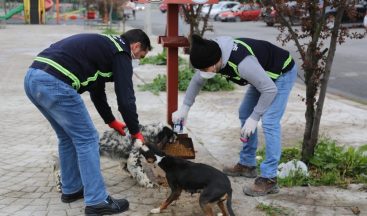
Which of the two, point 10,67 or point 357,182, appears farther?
point 10,67

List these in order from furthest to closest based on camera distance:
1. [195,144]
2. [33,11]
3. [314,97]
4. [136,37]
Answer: [33,11]
[195,144]
[314,97]
[136,37]

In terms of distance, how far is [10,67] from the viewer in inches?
496

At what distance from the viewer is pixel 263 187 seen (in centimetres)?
448

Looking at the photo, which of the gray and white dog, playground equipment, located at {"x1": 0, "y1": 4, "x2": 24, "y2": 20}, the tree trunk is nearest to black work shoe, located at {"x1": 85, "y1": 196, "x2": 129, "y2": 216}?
the gray and white dog

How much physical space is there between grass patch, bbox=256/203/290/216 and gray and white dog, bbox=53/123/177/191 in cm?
107

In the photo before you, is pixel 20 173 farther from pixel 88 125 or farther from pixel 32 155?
pixel 88 125

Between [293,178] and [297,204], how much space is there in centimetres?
52

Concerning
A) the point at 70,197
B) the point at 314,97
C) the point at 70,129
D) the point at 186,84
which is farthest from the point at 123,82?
the point at 186,84

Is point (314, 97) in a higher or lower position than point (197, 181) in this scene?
higher

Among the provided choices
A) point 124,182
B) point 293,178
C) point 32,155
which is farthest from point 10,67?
point 293,178

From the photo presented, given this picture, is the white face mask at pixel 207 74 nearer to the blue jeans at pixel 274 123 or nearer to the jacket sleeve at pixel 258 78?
the jacket sleeve at pixel 258 78

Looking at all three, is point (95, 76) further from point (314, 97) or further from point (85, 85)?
point (314, 97)

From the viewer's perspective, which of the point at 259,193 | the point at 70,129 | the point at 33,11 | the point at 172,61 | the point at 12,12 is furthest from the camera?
the point at 33,11

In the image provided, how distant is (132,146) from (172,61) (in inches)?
49.5
